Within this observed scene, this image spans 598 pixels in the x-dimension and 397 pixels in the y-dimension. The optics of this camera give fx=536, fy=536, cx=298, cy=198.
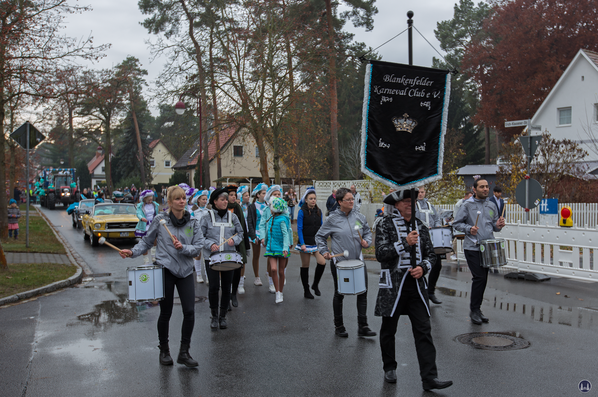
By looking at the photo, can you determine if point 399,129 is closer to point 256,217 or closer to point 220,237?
point 220,237

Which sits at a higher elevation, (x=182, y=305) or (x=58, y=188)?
(x=58, y=188)

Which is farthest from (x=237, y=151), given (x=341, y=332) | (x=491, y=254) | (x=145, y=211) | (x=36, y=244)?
(x=341, y=332)

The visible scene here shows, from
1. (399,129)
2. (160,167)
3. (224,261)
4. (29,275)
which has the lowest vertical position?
(29,275)

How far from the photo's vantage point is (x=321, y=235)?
6910mm

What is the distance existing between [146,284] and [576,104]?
105 ft

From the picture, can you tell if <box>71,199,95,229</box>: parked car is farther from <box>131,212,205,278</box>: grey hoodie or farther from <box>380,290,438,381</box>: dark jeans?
<box>380,290,438,381</box>: dark jeans

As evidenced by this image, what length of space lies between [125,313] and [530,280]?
773cm

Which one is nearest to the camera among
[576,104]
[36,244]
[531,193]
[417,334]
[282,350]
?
[417,334]

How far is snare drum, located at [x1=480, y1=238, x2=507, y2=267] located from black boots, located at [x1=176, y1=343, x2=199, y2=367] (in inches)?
159

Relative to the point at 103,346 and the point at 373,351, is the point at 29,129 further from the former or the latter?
the point at 373,351

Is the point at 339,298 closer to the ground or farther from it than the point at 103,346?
farther from it

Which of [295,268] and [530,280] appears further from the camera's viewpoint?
[295,268]

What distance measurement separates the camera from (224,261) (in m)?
6.87

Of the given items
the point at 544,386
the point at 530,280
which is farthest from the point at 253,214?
the point at 544,386
